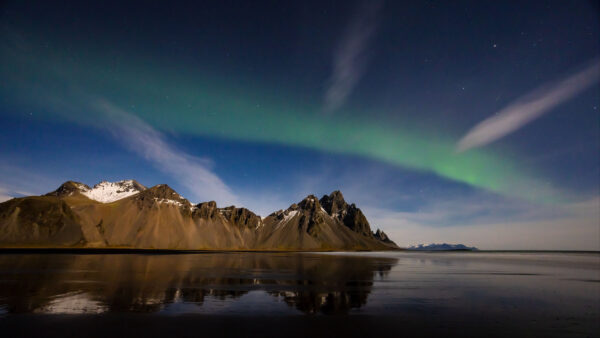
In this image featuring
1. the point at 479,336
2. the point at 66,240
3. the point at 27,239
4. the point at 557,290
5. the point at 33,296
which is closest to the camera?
the point at 479,336

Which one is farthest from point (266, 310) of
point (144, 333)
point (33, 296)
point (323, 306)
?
point (33, 296)

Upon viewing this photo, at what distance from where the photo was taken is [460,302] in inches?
977

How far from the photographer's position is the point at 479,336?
15.8 meters

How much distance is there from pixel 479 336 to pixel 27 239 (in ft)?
775

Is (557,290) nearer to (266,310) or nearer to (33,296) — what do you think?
(266,310)

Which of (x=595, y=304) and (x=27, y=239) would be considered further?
(x=27, y=239)

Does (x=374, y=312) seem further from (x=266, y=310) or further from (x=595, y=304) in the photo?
(x=595, y=304)

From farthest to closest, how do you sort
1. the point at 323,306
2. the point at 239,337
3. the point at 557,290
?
1. the point at 557,290
2. the point at 323,306
3. the point at 239,337

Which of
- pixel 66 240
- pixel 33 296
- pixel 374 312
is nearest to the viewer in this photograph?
pixel 374 312

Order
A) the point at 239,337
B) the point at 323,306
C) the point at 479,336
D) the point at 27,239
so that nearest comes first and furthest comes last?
the point at 239,337 < the point at 479,336 < the point at 323,306 < the point at 27,239

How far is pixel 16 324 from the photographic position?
16.7 metres

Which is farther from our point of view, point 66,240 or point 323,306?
point 66,240

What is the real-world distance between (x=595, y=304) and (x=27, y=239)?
241553mm

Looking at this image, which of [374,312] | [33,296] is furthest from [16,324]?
A: [374,312]
